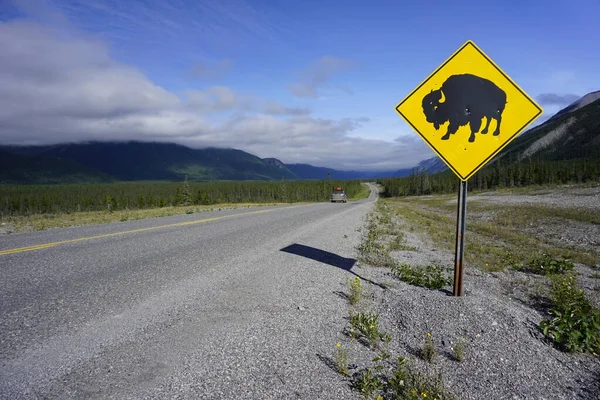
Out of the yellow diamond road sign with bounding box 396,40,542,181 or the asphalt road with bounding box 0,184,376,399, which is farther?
the yellow diamond road sign with bounding box 396,40,542,181

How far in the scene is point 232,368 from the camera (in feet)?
10.9

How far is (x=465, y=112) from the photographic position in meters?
5.27

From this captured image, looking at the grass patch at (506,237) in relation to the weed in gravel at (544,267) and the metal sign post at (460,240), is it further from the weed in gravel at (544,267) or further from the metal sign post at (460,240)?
the metal sign post at (460,240)

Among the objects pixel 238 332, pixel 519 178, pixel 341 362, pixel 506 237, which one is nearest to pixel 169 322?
pixel 238 332

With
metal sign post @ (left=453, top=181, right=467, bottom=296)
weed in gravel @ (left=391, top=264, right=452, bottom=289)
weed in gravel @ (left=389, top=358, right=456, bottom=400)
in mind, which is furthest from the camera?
weed in gravel @ (left=391, top=264, right=452, bottom=289)

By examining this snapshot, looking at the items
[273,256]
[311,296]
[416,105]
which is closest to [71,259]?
[273,256]

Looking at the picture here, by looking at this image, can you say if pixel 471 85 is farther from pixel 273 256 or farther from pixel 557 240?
pixel 557 240

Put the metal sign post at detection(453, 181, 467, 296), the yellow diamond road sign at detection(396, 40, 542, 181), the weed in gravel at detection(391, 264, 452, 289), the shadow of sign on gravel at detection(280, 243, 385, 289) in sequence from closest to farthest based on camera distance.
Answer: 1. the yellow diamond road sign at detection(396, 40, 542, 181)
2. the metal sign post at detection(453, 181, 467, 296)
3. the weed in gravel at detection(391, 264, 452, 289)
4. the shadow of sign on gravel at detection(280, 243, 385, 289)

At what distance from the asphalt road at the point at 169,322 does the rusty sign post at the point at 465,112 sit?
280 cm

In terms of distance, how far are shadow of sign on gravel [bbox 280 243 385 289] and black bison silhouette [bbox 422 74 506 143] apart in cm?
334

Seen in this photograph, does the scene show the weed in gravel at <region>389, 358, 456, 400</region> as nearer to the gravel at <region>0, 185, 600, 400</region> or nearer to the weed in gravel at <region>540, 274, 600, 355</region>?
the gravel at <region>0, 185, 600, 400</region>

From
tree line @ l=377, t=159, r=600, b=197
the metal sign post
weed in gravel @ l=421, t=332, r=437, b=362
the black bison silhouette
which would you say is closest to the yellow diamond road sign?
the black bison silhouette

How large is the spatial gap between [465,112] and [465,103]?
14cm

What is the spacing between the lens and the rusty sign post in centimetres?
505
